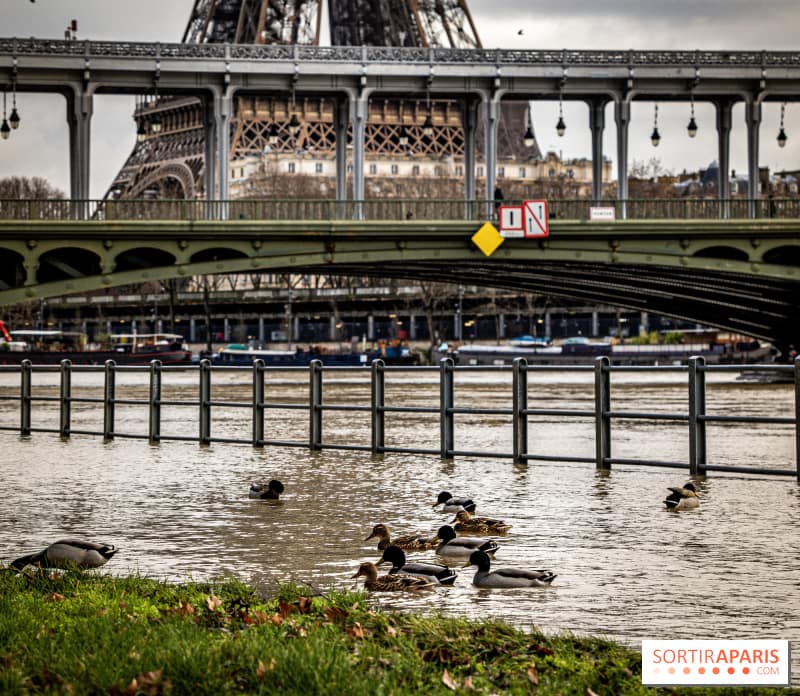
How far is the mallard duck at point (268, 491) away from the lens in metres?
12.9

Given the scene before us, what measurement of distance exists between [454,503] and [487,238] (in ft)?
113

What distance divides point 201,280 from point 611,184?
158 ft

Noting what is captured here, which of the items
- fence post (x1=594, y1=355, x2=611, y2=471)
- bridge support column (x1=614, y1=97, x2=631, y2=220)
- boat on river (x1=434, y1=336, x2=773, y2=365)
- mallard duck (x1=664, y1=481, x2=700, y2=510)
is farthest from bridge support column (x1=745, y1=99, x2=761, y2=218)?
mallard duck (x1=664, y1=481, x2=700, y2=510)

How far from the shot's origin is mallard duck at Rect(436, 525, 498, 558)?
939cm

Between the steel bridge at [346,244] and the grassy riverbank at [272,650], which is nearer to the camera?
the grassy riverbank at [272,650]

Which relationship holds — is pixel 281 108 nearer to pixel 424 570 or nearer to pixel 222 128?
pixel 222 128

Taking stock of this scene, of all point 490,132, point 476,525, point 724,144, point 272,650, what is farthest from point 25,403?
point 724,144

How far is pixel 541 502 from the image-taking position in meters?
12.9

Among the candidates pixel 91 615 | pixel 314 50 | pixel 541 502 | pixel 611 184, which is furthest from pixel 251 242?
pixel 611 184

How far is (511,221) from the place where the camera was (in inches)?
1790

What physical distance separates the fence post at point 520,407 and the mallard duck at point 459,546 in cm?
589

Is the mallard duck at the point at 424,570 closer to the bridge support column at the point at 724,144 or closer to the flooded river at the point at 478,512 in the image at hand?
the flooded river at the point at 478,512

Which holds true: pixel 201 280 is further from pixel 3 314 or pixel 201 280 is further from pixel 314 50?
pixel 314 50

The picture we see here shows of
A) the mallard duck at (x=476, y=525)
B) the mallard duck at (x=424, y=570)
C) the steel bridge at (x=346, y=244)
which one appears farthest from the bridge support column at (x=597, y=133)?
the mallard duck at (x=424, y=570)
